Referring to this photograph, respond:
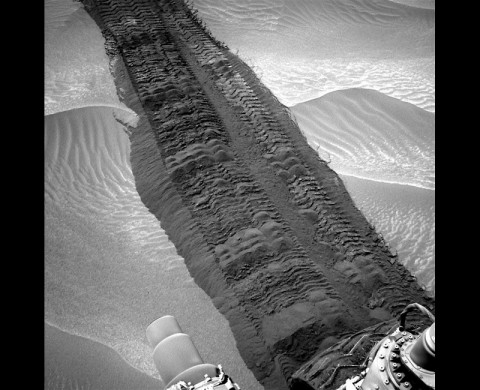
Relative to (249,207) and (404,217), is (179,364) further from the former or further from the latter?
(404,217)

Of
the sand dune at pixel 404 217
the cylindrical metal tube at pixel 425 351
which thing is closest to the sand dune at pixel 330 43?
the sand dune at pixel 404 217

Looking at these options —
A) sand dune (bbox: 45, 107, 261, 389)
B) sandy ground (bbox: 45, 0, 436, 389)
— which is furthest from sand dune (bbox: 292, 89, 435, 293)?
sand dune (bbox: 45, 107, 261, 389)

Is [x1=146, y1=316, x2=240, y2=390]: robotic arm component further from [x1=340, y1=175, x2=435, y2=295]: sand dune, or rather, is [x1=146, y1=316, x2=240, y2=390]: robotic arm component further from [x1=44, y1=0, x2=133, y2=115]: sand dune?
[x1=44, y1=0, x2=133, y2=115]: sand dune

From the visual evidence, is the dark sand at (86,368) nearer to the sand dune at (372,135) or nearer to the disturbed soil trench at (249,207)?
the disturbed soil trench at (249,207)

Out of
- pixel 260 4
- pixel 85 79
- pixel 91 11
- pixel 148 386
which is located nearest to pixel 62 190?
pixel 85 79

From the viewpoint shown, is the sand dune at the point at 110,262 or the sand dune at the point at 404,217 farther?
the sand dune at the point at 404,217

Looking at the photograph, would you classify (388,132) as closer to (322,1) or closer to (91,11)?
(322,1)

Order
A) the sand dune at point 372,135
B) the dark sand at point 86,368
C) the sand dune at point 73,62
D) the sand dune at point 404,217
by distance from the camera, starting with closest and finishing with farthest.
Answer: the dark sand at point 86,368, the sand dune at point 404,217, the sand dune at point 372,135, the sand dune at point 73,62
